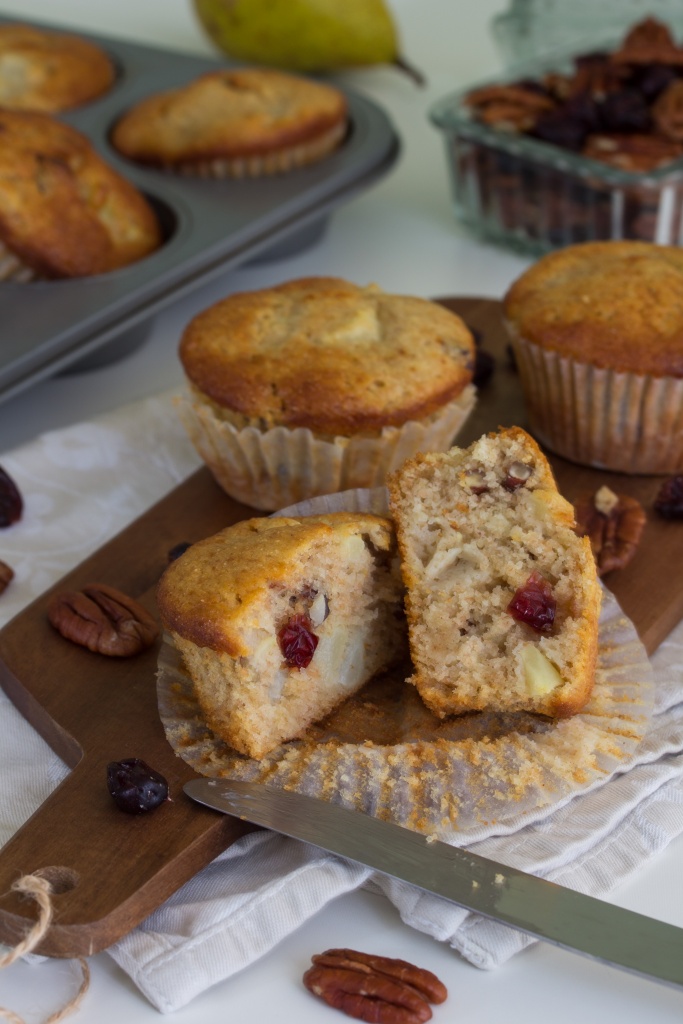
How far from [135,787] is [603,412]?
1467 millimetres

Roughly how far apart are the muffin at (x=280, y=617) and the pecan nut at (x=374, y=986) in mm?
414

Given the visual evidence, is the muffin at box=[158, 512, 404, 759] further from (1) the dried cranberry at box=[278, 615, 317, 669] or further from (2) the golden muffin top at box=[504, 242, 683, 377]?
(2) the golden muffin top at box=[504, 242, 683, 377]

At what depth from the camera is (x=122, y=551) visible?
2664 millimetres

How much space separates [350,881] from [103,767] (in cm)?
49

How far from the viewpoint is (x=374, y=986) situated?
1.81 meters

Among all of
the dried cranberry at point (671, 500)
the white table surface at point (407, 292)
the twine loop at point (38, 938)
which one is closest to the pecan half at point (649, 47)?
the white table surface at point (407, 292)

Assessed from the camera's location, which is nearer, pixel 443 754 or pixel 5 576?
pixel 443 754

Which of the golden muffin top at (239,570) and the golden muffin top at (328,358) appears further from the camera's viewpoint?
the golden muffin top at (328,358)

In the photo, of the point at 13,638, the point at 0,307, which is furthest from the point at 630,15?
the point at 13,638

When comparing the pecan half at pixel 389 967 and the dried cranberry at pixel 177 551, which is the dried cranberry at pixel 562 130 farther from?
the pecan half at pixel 389 967

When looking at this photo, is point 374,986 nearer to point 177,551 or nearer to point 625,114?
point 177,551

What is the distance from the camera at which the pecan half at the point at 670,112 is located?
369cm

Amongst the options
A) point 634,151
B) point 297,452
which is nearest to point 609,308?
point 297,452

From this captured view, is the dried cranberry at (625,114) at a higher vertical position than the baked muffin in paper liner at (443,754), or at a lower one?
higher
